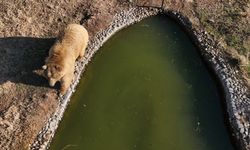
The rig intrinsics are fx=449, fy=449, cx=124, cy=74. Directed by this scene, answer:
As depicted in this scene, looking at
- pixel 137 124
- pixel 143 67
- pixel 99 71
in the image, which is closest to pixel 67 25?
pixel 99 71

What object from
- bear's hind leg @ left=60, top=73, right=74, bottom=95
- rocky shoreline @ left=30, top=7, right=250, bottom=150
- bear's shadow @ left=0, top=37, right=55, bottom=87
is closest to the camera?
rocky shoreline @ left=30, top=7, right=250, bottom=150

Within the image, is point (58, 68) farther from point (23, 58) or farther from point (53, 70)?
point (23, 58)

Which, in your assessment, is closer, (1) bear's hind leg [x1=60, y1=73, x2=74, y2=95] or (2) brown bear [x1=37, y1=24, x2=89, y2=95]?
(2) brown bear [x1=37, y1=24, x2=89, y2=95]

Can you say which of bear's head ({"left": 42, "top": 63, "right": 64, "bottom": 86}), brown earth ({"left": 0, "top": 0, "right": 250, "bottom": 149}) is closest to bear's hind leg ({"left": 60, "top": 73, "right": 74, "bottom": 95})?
brown earth ({"left": 0, "top": 0, "right": 250, "bottom": 149})

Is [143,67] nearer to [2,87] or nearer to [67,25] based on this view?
[67,25]

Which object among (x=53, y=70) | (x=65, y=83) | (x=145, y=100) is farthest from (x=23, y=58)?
(x=145, y=100)

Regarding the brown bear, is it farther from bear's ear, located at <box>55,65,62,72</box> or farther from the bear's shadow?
the bear's shadow

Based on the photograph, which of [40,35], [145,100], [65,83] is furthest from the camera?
[40,35]
